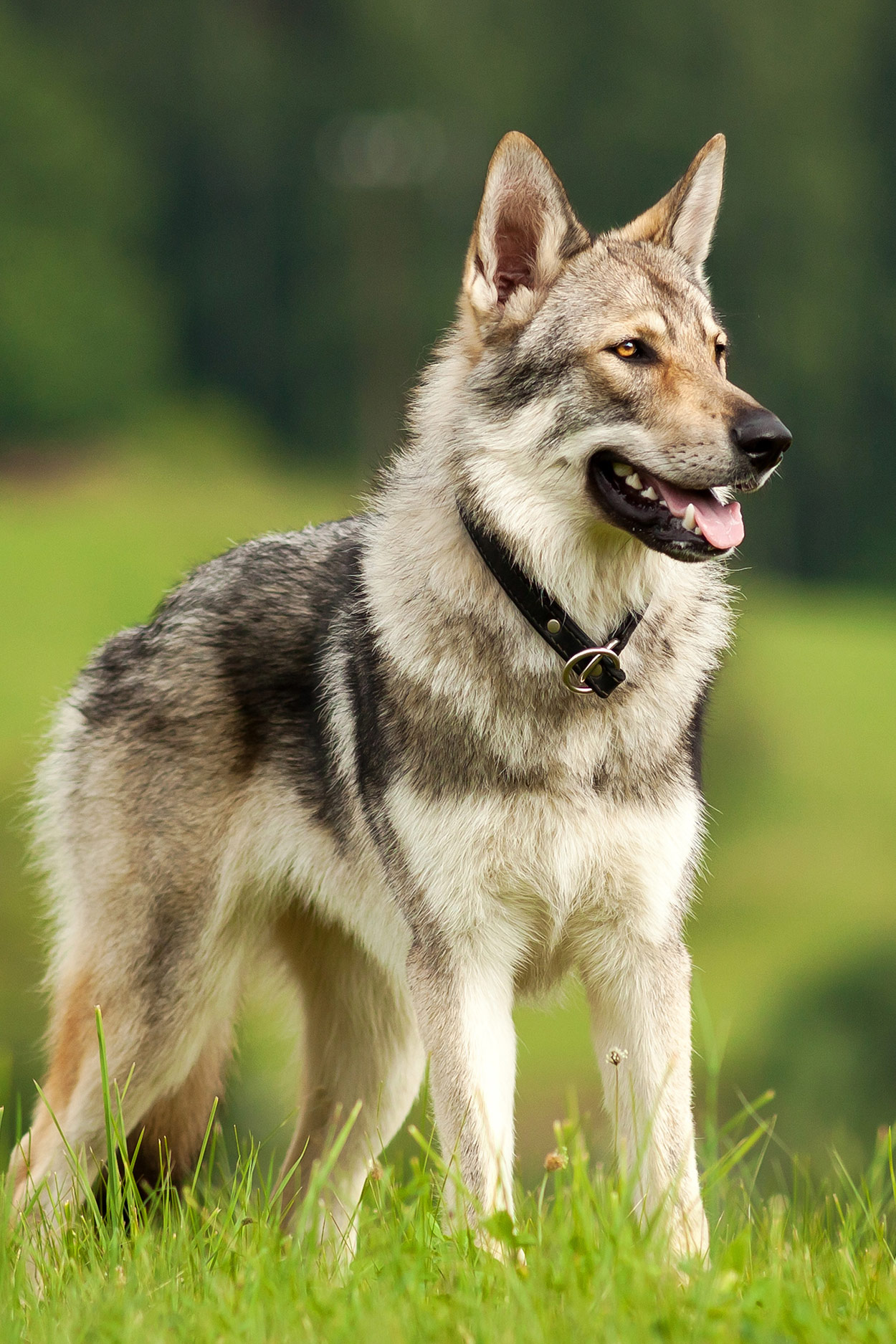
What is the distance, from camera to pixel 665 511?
10.5ft

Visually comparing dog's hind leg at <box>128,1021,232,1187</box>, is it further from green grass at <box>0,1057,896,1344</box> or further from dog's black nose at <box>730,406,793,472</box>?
dog's black nose at <box>730,406,793,472</box>

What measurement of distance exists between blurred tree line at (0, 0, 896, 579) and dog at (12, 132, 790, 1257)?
84.3 ft

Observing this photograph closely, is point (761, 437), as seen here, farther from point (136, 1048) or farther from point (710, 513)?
point (136, 1048)

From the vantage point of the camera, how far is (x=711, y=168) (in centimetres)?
367

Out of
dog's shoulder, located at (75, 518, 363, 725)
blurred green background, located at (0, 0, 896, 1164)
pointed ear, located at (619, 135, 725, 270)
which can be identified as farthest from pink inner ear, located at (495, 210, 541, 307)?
blurred green background, located at (0, 0, 896, 1164)

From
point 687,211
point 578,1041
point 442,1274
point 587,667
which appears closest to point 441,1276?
point 442,1274

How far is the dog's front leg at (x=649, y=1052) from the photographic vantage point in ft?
10.8

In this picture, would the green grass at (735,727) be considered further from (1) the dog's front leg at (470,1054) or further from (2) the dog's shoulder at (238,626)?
(1) the dog's front leg at (470,1054)

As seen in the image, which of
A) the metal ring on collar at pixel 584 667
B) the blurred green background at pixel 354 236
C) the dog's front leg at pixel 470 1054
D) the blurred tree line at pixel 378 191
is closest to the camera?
the dog's front leg at pixel 470 1054

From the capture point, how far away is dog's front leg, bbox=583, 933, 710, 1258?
328 centimetres

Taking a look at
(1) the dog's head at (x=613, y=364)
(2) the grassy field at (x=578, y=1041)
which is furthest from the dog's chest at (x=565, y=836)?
(1) the dog's head at (x=613, y=364)

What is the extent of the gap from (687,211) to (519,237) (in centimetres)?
45

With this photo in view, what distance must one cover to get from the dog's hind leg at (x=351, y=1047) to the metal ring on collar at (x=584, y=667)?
1323 mm

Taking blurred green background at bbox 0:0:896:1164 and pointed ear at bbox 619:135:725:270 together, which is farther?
blurred green background at bbox 0:0:896:1164
